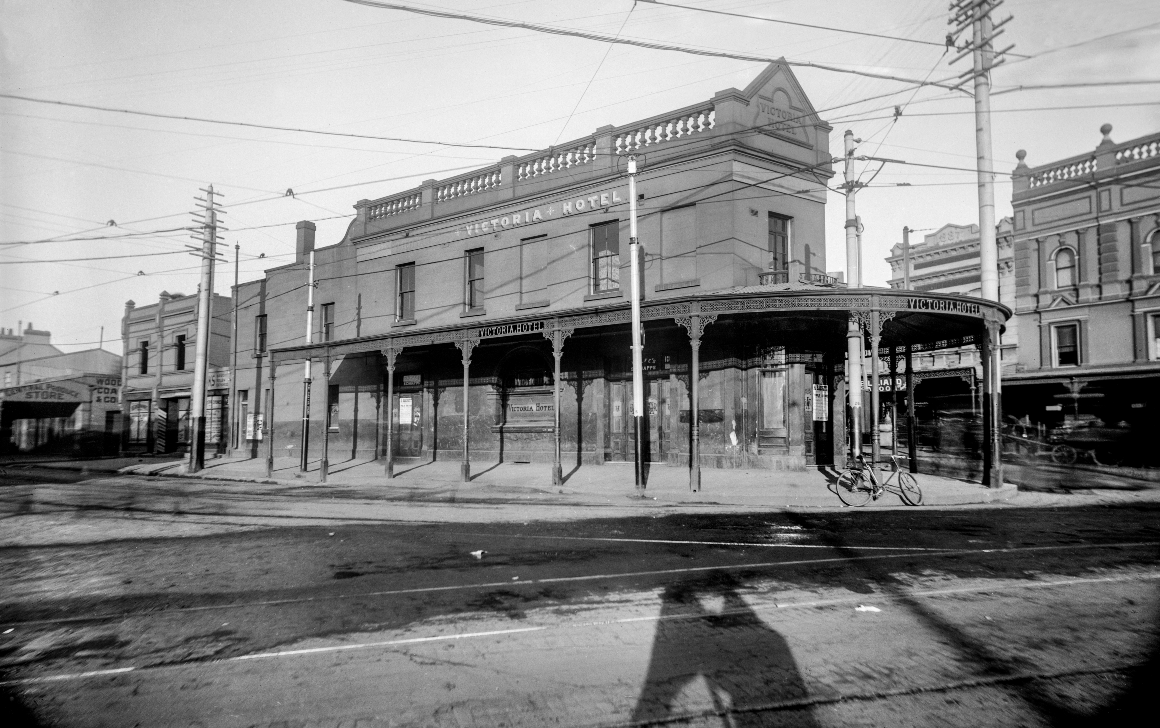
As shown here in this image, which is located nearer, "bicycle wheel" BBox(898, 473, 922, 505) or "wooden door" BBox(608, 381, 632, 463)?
"bicycle wheel" BBox(898, 473, 922, 505)

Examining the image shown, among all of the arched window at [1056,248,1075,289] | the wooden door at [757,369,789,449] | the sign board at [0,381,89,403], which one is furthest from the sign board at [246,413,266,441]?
the arched window at [1056,248,1075,289]

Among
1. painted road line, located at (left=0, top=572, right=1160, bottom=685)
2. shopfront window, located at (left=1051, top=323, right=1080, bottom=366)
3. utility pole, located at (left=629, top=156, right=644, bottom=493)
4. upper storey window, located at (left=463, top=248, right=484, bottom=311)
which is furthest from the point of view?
shopfront window, located at (left=1051, top=323, right=1080, bottom=366)

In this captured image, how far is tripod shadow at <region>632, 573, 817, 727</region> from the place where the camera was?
418 cm

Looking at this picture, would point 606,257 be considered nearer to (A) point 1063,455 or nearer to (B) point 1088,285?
(A) point 1063,455

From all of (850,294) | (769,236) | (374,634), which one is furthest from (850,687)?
(769,236)

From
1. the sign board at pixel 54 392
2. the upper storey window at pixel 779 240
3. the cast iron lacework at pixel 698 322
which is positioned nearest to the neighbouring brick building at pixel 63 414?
the sign board at pixel 54 392

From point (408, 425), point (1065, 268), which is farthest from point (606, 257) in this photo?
point (1065, 268)

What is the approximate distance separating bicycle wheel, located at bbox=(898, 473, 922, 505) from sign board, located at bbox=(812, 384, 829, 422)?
384cm

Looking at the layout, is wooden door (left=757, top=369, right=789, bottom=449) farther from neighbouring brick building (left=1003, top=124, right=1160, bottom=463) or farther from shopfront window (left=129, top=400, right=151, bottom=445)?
shopfront window (left=129, top=400, right=151, bottom=445)

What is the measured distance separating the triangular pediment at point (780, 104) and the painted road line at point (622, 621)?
13.3 meters

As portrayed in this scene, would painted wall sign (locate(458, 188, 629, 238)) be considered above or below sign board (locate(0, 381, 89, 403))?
above

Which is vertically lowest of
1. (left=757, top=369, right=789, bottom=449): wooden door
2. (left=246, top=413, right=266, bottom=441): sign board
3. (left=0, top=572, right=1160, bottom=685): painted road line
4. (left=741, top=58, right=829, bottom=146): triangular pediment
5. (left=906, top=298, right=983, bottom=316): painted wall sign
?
(left=0, top=572, right=1160, bottom=685): painted road line

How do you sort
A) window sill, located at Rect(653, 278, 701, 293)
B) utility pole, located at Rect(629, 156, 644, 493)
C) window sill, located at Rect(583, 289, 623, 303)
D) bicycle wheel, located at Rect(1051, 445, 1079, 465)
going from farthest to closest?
bicycle wheel, located at Rect(1051, 445, 1079, 465) → window sill, located at Rect(583, 289, 623, 303) → window sill, located at Rect(653, 278, 701, 293) → utility pole, located at Rect(629, 156, 644, 493)

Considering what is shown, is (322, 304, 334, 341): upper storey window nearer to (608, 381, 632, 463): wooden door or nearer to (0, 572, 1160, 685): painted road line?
(608, 381, 632, 463): wooden door
